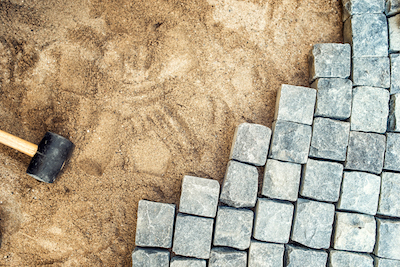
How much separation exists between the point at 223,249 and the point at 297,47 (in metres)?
2.09

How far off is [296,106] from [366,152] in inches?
30.9

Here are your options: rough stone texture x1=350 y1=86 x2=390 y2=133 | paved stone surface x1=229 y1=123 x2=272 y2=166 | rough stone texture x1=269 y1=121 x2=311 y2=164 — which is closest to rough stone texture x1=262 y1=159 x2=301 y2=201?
rough stone texture x1=269 y1=121 x2=311 y2=164

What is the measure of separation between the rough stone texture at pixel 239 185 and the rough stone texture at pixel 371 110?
3.57ft

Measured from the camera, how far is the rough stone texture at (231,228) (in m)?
2.48

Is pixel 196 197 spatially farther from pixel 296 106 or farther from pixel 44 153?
pixel 44 153

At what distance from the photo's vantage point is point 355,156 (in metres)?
2.54

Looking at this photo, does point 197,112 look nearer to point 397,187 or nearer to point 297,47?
point 297,47

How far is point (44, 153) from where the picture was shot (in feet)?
7.89

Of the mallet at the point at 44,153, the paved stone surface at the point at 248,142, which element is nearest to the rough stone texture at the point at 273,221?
the paved stone surface at the point at 248,142

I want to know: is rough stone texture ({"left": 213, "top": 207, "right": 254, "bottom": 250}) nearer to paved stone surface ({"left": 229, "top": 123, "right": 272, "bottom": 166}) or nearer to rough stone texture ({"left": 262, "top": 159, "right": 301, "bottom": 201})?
rough stone texture ({"left": 262, "top": 159, "right": 301, "bottom": 201})

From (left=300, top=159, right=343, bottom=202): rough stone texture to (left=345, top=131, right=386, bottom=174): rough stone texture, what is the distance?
6.1 inches

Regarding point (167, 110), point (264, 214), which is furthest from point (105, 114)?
point (264, 214)

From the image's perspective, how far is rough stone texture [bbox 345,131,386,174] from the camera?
2.54 m

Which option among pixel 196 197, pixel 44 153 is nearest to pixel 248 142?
pixel 196 197
